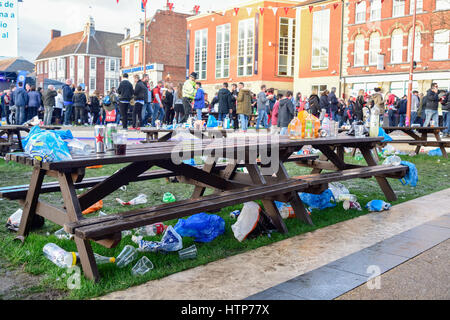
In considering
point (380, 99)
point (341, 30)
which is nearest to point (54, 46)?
point (341, 30)

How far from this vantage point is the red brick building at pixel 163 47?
4656 centimetres

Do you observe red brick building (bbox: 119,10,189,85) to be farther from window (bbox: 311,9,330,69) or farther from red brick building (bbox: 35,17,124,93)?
window (bbox: 311,9,330,69)

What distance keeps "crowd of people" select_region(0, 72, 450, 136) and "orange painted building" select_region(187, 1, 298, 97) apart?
44.4 feet

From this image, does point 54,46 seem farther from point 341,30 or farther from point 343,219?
point 343,219

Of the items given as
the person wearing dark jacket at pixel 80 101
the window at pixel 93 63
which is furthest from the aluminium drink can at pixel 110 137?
the window at pixel 93 63

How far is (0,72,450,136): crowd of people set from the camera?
613 inches

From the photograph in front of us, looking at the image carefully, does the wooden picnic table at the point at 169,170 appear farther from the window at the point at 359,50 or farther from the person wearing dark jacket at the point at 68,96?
the window at the point at 359,50

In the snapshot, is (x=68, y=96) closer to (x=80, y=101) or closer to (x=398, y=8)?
(x=80, y=101)

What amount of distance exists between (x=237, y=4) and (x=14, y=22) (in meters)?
32.0

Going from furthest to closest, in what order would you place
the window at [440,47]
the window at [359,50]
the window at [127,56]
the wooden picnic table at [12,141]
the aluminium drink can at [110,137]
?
the window at [127,56] < the window at [359,50] < the window at [440,47] < the wooden picnic table at [12,141] < the aluminium drink can at [110,137]

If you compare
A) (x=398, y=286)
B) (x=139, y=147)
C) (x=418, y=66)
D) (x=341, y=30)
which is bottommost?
(x=398, y=286)

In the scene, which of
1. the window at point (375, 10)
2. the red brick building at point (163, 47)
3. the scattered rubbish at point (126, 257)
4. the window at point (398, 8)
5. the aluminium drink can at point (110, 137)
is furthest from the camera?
the red brick building at point (163, 47)

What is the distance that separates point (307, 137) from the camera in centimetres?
503

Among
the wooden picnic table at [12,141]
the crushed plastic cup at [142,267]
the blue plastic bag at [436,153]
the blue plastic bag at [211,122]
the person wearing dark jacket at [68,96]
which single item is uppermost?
the person wearing dark jacket at [68,96]
